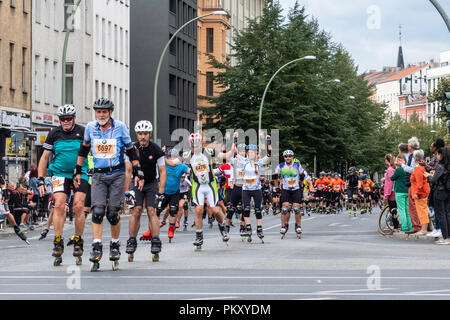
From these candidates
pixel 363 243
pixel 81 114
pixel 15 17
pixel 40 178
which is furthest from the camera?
pixel 81 114

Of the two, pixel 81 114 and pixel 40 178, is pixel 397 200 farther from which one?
pixel 81 114

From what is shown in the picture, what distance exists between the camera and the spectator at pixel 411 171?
25.0 metres

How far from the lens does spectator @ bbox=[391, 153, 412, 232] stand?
25750 millimetres

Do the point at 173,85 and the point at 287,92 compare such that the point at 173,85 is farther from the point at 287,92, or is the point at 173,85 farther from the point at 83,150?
the point at 83,150

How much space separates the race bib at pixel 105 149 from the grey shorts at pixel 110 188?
231mm

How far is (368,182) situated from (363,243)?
28.9 m

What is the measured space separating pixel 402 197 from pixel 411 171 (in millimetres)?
1462

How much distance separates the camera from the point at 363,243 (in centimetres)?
2362

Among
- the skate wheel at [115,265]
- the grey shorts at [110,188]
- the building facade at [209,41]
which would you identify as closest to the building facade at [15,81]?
the grey shorts at [110,188]

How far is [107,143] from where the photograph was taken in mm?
15203

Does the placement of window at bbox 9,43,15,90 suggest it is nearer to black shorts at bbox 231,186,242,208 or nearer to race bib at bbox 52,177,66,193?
black shorts at bbox 231,186,242,208

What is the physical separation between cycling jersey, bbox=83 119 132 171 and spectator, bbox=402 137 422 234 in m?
10.7

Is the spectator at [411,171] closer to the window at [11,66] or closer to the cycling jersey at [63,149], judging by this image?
the cycling jersey at [63,149]
